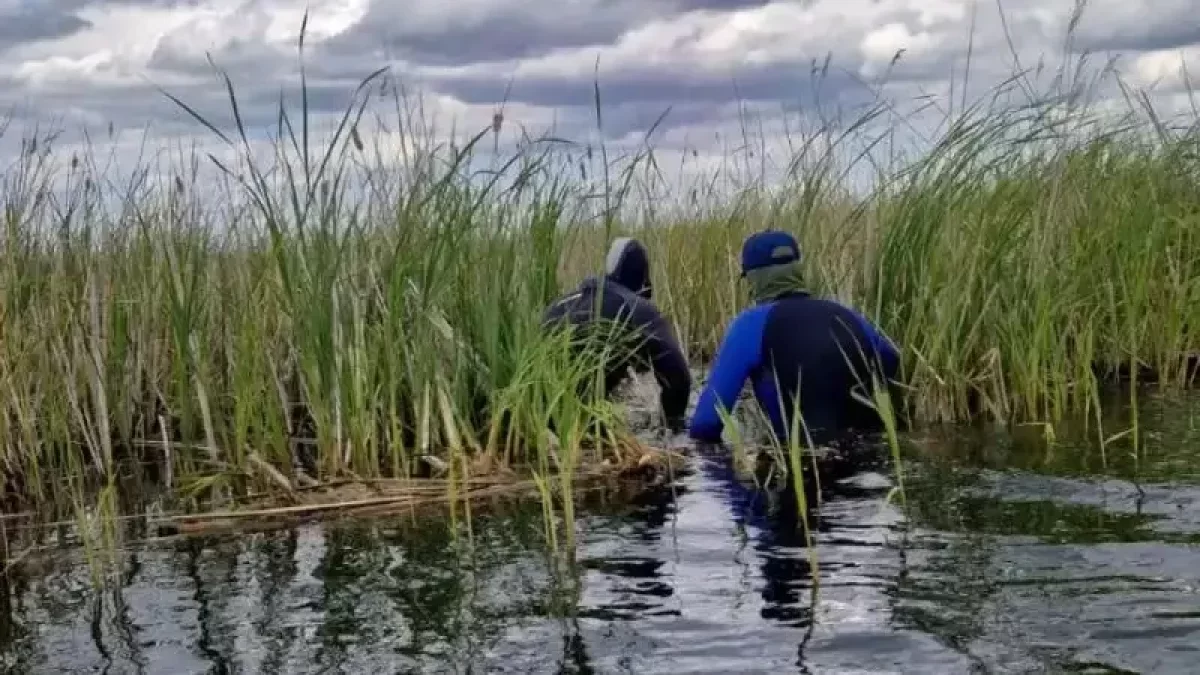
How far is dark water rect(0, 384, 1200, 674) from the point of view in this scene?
450 centimetres

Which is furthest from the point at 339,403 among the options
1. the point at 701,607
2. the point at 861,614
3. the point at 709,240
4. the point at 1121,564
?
the point at 709,240

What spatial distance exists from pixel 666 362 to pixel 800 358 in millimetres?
1618

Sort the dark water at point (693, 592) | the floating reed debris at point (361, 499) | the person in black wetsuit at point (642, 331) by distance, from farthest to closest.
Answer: the person in black wetsuit at point (642, 331) < the floating reed debris at point (361, 499) < the dark water at point (693, 592)

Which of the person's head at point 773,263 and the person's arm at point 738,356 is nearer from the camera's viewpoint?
the person's arm at point 738,356

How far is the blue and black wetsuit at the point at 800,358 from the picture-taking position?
25.1 feet

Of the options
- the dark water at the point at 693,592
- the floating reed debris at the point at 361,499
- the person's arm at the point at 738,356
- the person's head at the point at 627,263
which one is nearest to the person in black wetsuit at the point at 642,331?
the person's head at the point at 627,263

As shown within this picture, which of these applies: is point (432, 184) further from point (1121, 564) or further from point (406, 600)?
point (1121, 564)

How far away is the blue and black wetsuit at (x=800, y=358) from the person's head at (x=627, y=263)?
1.54 m

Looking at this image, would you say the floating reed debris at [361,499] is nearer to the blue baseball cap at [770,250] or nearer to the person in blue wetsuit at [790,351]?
the person in blue wetsuit at [790,351]

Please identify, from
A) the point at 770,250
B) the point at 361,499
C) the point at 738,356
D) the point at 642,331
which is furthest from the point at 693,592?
the point at 642,331

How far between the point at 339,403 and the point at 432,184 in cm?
119

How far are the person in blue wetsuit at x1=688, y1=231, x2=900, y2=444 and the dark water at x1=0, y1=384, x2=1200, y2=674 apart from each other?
0.86 meters

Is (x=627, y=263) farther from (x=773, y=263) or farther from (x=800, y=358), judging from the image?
(x=800, y=358)

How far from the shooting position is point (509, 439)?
7.16 m
